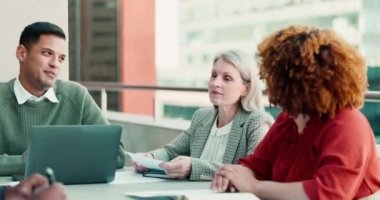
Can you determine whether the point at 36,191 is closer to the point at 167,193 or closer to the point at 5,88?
the point at 167,193

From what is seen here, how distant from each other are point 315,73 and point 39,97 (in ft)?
4.30

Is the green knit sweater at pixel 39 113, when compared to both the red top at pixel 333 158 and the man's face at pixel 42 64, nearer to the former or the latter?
the man's face at pixel 42 64

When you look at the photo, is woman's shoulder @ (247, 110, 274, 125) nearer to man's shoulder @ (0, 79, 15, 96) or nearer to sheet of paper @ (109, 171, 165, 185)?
sheet of paper @ (109, 171, 165, 185)

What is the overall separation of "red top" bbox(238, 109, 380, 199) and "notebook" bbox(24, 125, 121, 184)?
1.74 ft

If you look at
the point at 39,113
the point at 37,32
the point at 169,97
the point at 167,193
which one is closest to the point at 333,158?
the point at 167,193

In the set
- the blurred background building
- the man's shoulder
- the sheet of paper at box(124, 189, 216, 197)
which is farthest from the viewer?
the blurred background building

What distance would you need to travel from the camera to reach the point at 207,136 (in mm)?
2760

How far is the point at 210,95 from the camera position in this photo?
2.76m

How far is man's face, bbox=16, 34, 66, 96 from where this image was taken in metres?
2.73

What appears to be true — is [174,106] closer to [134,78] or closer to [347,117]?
[347,117]

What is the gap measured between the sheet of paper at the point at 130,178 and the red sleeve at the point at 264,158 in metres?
0.38

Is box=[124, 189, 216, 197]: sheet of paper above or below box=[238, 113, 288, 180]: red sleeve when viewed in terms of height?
below

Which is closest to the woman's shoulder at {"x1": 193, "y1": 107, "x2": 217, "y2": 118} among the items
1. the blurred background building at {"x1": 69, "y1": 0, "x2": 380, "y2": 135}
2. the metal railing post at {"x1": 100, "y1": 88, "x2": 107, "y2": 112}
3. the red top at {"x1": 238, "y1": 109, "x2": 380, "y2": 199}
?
the red top at {"x1": 238, "y1": 109, "x2": 380, "y2": 199}

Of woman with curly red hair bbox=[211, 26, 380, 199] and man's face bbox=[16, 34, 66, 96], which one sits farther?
man's face bbox=[16, 34, 66, 96]
